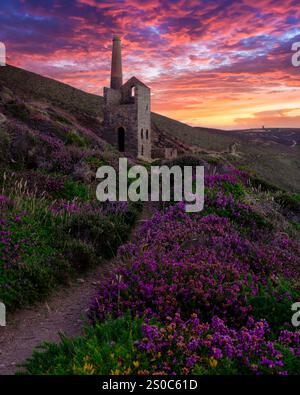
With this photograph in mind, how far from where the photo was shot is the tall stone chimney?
131 ft

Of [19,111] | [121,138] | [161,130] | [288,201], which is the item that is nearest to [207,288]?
[288,201]

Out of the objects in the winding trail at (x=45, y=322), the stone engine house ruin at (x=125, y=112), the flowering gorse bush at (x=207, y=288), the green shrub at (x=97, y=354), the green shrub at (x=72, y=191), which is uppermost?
the stone engine house ruin at (x=125, y=112)

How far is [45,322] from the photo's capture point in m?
6.35

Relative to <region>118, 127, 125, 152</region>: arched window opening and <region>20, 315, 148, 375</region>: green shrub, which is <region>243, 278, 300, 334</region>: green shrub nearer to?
<region>20, 315, 148, 375</region>: green shrub

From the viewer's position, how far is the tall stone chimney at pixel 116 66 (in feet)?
131

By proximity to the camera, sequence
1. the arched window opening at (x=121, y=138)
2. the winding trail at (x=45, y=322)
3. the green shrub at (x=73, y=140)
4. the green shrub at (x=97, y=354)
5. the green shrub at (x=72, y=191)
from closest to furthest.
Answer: the green shrub at (x=97, y=354) → the winding trail at (x=45, y=322) → the green shrub at (x=72, y=191) → the green shrub at (x=73, y=140) → the arched window opening at (x=121, y=138)

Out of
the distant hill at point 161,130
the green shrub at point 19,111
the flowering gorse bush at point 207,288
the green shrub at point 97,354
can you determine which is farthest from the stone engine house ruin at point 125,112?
the green shrub at point 97,354

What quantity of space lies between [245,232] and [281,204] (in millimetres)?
6655

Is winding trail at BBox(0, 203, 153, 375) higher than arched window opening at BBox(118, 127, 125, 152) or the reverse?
the reverse

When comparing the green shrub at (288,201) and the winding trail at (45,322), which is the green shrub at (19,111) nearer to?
the green shrub at (288,201)

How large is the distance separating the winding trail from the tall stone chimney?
3466cm

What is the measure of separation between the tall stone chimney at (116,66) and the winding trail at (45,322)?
3466cm

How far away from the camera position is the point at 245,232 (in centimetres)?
961

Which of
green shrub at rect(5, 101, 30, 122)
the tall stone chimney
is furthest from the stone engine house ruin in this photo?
green shrub at rect(5, 101, 30, 122)
